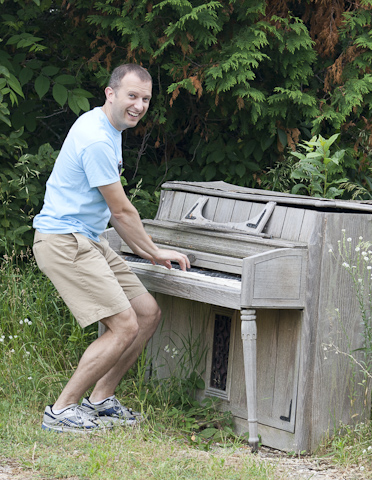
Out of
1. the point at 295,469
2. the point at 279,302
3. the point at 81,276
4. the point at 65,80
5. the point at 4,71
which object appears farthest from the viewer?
the point at 65,80

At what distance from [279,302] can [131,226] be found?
3.14ft

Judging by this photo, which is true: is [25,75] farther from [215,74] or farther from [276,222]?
[276,222]

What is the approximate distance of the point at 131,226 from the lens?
4.16 metres

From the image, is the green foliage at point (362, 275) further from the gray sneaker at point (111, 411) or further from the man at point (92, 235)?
the gray sneaker at point (111, 411)

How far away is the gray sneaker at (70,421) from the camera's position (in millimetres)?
4043

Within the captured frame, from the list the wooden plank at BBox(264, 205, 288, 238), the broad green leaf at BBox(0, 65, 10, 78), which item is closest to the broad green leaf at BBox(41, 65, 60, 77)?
the broad green leaf at BBox(0, 65, 10, 78)

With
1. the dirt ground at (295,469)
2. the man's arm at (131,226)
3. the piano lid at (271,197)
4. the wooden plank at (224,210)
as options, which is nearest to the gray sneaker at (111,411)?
the dirt ground at (295,469)

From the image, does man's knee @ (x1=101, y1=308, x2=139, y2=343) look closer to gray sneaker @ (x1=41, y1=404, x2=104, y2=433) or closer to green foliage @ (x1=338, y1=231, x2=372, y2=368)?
gray sneaker @ (x1=41, y1=404, x2=104, y2=433)

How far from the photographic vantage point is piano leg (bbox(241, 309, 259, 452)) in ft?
12.7

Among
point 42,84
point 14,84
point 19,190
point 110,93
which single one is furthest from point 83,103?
point 110,93

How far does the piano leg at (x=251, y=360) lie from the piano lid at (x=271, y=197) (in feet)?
2.56

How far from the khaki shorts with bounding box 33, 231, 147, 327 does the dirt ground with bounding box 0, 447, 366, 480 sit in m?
0.87

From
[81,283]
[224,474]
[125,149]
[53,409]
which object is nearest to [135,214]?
[81,283]

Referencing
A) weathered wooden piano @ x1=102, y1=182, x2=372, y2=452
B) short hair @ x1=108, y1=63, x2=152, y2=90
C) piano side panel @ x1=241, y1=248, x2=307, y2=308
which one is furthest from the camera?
short hair @ x1=108, y1=63, x2=152, y2=90
